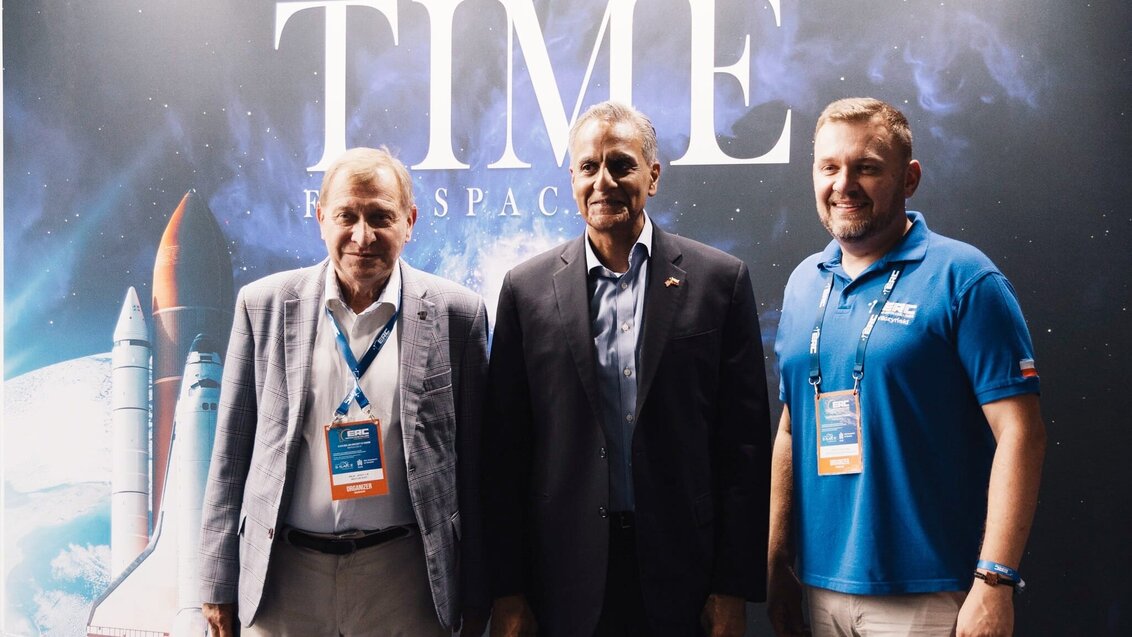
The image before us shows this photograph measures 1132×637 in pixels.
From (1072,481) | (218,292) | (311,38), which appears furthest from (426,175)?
(1072,481)

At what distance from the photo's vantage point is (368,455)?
88.4 inches

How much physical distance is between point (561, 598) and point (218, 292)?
251cm

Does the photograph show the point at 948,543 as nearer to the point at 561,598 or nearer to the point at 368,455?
the point at 561,598

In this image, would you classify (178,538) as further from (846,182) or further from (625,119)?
(846,182)

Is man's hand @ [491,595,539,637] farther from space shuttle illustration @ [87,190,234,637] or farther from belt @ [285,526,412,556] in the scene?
space shuttle illustration @ [87,190,234,637]

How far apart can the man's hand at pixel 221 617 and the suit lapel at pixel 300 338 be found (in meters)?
0.53

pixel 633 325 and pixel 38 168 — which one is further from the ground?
pixel 38 168

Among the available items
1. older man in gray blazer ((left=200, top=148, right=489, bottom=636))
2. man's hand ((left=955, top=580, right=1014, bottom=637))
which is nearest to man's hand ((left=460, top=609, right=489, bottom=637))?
older man in gray blazer ((left=200, top=148, right=489, bottom=636))

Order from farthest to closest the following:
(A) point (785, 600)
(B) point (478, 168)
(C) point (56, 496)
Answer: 1. (C) point (56, 496)
2. (B) point (478, 168)
3. (A) point (785, 600)

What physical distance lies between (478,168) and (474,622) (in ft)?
6.53

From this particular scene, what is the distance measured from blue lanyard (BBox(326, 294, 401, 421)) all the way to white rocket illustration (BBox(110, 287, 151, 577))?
6.97ft

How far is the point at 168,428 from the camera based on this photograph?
4.06 metres

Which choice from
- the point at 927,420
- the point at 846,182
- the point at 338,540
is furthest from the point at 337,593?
the point at 846,182

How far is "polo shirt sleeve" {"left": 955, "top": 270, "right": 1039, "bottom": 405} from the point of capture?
2.11 meters
